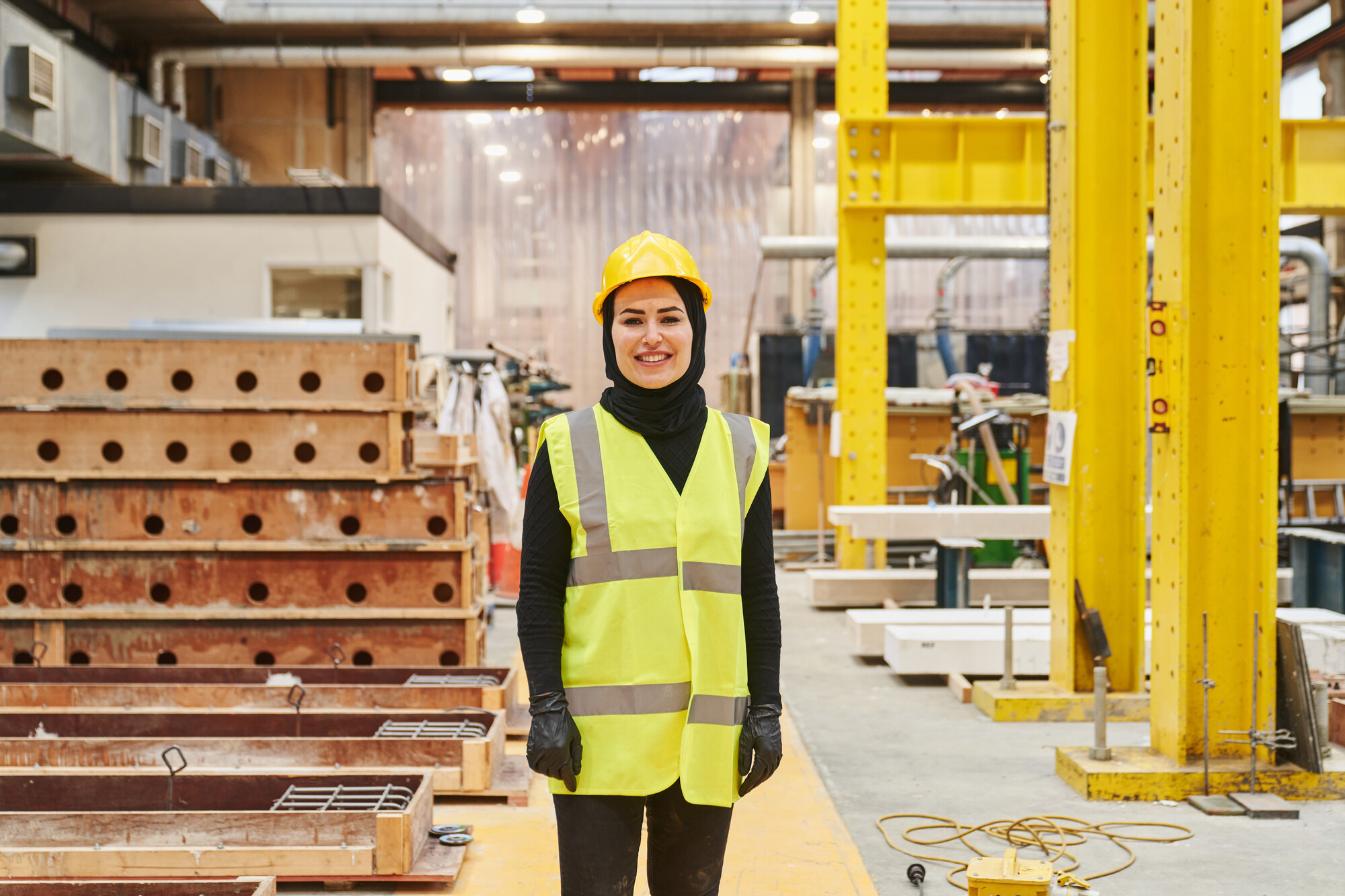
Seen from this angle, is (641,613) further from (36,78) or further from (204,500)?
(36,78)

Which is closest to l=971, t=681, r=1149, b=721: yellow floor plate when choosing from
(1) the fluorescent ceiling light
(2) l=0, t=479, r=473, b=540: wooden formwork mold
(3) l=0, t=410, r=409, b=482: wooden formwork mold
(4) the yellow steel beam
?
(2) l=0, t=479, r=473, b=540: wooden formwork mold

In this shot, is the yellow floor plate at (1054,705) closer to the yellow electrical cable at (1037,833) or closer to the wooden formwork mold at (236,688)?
the yellow electrical cable at (1037,833)

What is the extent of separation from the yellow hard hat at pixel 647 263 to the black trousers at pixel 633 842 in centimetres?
99

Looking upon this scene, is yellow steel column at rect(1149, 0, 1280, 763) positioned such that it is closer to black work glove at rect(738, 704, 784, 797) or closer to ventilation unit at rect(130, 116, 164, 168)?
black work glove at rect(738, 704, 784, 797)

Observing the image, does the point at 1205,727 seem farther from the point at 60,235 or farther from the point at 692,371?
the point at 60,235

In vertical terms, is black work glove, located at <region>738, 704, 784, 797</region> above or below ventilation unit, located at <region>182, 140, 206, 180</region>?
below

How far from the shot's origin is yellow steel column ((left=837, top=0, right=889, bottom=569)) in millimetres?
9109

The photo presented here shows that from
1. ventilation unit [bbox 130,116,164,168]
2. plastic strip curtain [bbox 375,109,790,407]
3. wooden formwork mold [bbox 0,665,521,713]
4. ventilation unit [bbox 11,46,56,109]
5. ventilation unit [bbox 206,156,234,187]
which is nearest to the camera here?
wooden formwork mold [bbox 0,665,521,713]

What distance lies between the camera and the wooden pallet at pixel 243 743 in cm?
416

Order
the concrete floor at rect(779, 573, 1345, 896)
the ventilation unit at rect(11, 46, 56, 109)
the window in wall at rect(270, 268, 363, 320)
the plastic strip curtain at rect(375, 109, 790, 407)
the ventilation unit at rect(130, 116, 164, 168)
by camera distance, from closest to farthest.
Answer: the concrete floor at rect(779, 573, 1345, 896)
the ventilation unit at rect(11, 46, 56, 109)
the window in wall at rect(270, 268, 363, 320)
the ventilation unit at rect(130, 116, 164, 168)
the plastic strip curtain at rect(375, 109, 790, 407)

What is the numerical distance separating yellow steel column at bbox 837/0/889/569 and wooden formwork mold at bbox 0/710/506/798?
17.7 feet

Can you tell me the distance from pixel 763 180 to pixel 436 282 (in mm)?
6693

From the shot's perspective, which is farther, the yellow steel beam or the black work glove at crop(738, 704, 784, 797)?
the yellow steel beam

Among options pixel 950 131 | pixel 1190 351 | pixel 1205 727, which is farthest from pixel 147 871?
pixel 950 131
